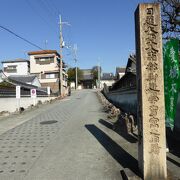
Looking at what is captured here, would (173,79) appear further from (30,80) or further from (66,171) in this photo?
(30,80)

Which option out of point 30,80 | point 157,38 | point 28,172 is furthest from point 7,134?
point 30,80

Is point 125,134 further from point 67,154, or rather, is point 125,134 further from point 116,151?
point 67,154

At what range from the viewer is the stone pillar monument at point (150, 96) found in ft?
17.7

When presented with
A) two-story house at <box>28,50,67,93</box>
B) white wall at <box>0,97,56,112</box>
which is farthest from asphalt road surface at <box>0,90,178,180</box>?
two-story house at <box>28,50,67,93</box>

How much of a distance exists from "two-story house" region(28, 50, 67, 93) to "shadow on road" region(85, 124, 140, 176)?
53568 mm

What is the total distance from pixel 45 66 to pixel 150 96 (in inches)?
2425

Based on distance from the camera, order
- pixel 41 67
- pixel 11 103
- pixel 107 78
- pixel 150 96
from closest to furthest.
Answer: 1. pixel 150 96
2. pixel 11 103
3. pixel 41 67
4. pixel 107 78

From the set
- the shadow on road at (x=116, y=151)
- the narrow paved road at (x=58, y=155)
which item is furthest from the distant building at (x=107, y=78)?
the shadow on road at (x=116, y=151)

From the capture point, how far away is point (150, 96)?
549 cm

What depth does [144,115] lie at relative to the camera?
548cm

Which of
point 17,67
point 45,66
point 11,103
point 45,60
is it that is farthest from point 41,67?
point 11,103

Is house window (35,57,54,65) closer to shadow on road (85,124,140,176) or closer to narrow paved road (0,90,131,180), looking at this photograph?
narrow paved road (0,90,131,180)

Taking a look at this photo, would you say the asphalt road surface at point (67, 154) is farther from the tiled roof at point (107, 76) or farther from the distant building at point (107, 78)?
the tiled roof at point (107, 76)

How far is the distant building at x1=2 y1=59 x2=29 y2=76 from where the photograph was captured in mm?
66500
